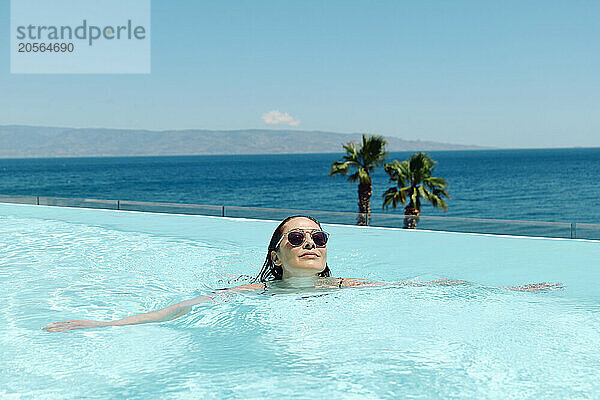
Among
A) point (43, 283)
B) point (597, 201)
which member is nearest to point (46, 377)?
point (43, 283)

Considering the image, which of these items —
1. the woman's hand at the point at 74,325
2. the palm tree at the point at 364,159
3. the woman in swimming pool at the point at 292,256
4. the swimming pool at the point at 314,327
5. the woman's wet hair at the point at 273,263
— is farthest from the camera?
the palm tree at the point at 364,159

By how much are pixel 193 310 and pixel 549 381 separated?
3980mm

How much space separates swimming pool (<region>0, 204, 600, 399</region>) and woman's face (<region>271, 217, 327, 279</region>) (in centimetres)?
60

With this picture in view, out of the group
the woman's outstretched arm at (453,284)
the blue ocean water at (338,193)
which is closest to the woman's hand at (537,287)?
the woman's outstretched arm at (453,284)

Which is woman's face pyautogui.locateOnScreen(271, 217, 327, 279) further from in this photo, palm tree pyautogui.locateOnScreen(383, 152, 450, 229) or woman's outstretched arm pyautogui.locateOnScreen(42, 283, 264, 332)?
palm tree pyautogui.locateOnScreen(383, 152, 450, 229)

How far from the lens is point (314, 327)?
6785 mm

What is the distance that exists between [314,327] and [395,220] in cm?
726

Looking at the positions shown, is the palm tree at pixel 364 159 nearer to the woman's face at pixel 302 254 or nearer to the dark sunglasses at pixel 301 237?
the woman's face at pixel 302 254

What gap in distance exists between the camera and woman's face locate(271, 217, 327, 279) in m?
6.66

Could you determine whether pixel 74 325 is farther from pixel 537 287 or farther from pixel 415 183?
pixel 415 183

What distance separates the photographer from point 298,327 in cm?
679

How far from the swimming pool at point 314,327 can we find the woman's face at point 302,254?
60 cm

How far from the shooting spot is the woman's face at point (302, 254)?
6664 millimetres

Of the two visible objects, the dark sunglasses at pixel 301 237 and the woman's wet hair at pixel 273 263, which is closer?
the dark sunglasses at pixel 301 237
